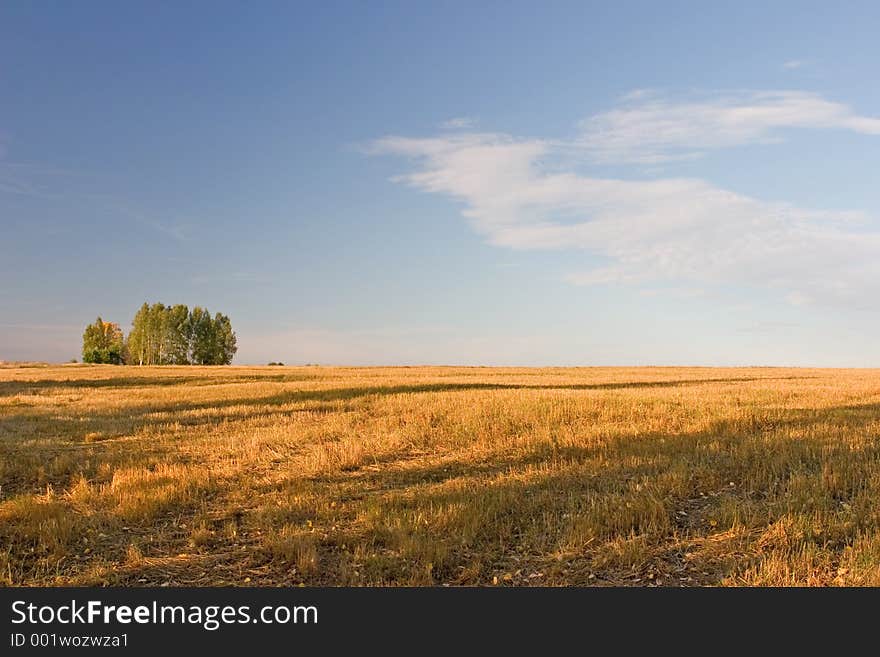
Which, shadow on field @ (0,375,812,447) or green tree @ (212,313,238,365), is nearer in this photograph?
shadow on field @ (0,375,812,447)

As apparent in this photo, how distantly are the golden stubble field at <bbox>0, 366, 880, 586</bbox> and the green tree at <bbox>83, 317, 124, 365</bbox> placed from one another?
121 m

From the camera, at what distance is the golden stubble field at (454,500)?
830cm

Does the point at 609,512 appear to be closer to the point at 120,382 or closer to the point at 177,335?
the point at 120,382

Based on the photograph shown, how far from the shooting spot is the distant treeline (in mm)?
125894

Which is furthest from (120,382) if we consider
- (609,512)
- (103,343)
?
(103,343)

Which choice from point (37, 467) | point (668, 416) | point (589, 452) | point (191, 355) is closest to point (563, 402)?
point (668, 416)

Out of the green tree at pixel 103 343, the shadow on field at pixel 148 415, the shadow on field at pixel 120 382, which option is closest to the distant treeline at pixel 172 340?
the green tree at pixel 103 343

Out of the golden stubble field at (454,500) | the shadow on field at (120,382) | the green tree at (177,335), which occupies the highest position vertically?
the green tree at (177,335)

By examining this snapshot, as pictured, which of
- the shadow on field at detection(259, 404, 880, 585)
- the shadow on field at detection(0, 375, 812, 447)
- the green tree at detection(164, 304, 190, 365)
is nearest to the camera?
the shadow on field at detection(259, 404, 880, 585)

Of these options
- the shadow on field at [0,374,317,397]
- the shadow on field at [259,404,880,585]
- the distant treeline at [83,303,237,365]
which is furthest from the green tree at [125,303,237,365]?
the shadow on field at [259,404,880,585]

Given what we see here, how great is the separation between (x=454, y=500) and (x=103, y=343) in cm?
14688

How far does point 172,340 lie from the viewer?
12600cm

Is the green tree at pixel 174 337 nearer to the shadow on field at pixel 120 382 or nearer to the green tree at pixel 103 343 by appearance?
the green tree at pixel 103 343

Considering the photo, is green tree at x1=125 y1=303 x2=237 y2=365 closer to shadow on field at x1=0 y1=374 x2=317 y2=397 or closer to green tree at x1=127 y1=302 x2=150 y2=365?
green tree at x1=127 y1=302 x2=150 y2=365
